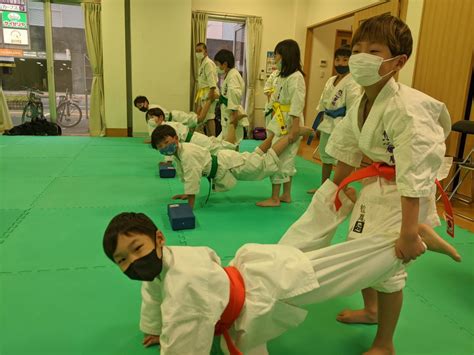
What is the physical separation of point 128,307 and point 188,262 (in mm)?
842

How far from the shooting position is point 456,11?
4.35 m

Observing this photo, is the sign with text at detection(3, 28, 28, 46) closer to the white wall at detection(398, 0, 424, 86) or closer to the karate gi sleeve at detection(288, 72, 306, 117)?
the karate gi sleeve at detection(288, 72, 306, 117)

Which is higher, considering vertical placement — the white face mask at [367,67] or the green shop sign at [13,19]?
the green shop sign at [13,19]

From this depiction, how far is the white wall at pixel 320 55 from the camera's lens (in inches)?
336

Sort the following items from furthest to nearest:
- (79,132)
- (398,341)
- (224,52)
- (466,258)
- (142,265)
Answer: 1. (79,132)
2. (224,52)
3. (466,258)
4. (398,341)
5. (142,265)

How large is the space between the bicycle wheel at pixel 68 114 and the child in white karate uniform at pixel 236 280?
8775 millimetres

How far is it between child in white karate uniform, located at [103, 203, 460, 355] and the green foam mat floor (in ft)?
1.46

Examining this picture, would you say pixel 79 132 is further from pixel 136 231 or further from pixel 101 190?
pixel 136 231

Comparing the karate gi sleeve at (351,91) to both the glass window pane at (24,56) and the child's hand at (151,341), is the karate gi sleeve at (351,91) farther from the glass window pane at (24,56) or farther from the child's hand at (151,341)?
the glass window pane at (24,56)

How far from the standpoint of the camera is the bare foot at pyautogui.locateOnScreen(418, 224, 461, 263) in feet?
4.50

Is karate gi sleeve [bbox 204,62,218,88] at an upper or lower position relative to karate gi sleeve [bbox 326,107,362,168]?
upper

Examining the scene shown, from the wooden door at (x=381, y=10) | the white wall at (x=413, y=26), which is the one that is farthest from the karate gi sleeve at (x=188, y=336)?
the wooden door at (x=381, y=10)

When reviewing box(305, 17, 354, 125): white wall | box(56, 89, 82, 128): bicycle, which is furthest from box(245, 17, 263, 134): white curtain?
box(56, 89, 82, 128): bicycle

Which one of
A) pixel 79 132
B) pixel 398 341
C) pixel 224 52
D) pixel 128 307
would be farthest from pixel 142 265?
pixel 79 132
